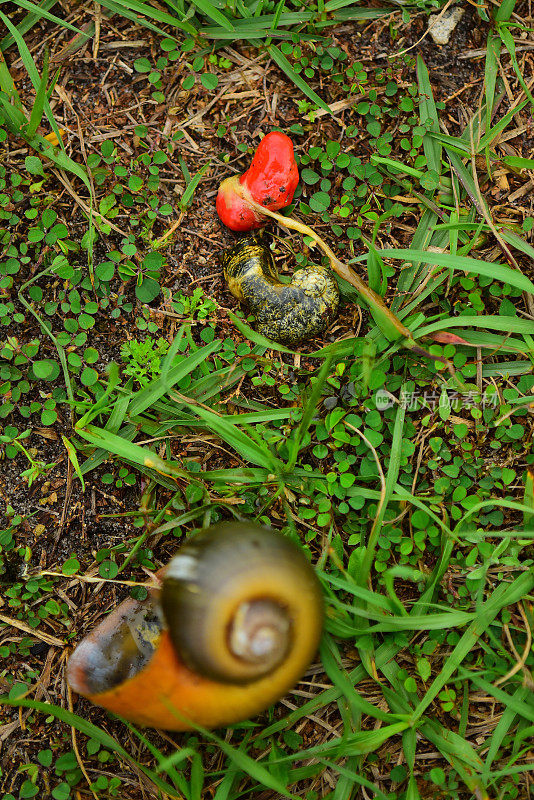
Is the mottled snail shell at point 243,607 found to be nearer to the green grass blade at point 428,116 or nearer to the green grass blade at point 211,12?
the green grass blade at point 428,116

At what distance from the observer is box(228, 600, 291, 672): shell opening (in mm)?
2207

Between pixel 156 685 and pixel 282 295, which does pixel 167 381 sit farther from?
pixel 156 685

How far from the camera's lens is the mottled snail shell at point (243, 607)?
2.23 meters

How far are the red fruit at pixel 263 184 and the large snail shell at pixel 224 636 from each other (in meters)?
1.55

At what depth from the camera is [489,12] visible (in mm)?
3166

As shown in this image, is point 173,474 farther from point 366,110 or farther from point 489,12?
point 489,12

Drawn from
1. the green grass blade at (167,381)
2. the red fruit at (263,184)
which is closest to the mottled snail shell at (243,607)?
the green grass blade at (167,381)

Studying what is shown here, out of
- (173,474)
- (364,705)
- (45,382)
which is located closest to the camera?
(364,705)

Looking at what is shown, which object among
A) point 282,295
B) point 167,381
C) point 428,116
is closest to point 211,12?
point 428,116

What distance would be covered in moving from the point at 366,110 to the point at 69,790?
12.0ft

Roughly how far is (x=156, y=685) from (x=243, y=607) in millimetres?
601

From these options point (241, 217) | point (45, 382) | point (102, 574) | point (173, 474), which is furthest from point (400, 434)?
point (45, 382)

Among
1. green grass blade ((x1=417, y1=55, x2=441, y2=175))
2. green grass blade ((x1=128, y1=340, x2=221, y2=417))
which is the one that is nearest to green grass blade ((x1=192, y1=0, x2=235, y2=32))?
green grass blade ((x1=417, y1=55, x2=441, y2=175))

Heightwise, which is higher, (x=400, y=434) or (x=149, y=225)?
(x=149, y=225)
